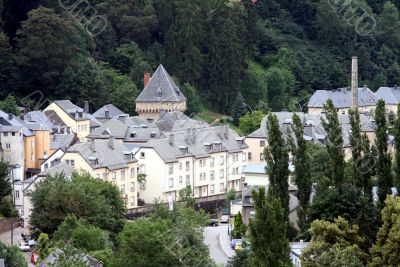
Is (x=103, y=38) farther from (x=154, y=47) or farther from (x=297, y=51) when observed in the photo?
(x=297, y=51)

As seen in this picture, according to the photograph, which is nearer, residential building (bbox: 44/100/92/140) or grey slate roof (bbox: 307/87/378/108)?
residential building (bbox: 44/100/92/140)

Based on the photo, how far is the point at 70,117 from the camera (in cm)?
9206

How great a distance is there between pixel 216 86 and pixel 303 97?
9.78m

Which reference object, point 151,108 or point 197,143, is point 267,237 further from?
point 151,108

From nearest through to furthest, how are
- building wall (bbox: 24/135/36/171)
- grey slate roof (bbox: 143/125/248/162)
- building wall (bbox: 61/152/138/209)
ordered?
1. building wall (bbox: 61/152/138/209)
2. grey slate roof (bbox: 143/125/248/162)
3. building wall (bbox: 24/135/36/171)

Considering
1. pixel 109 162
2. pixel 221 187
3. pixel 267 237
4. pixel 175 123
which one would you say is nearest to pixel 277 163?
pixel 267 237

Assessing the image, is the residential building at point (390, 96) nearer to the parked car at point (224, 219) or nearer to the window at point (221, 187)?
the window at point (221, 187)

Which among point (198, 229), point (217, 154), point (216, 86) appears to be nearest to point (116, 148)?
point (217, 154)

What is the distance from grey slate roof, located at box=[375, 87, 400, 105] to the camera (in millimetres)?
117875

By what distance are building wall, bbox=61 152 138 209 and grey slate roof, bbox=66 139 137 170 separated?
0.22 meters

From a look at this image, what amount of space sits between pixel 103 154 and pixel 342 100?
38.2m

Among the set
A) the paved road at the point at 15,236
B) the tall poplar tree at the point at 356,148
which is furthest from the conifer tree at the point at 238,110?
the tall poplar tree at the point at 356,148

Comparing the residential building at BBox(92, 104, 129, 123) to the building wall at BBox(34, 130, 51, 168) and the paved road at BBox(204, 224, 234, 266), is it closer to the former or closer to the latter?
the building wall at BBox(34, 130, 51, 168)

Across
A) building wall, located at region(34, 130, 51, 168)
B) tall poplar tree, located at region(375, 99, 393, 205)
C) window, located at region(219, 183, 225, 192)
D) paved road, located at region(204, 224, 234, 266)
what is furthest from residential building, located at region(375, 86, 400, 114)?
tall poplar tree, located at region(375, 99, 393, 205)
